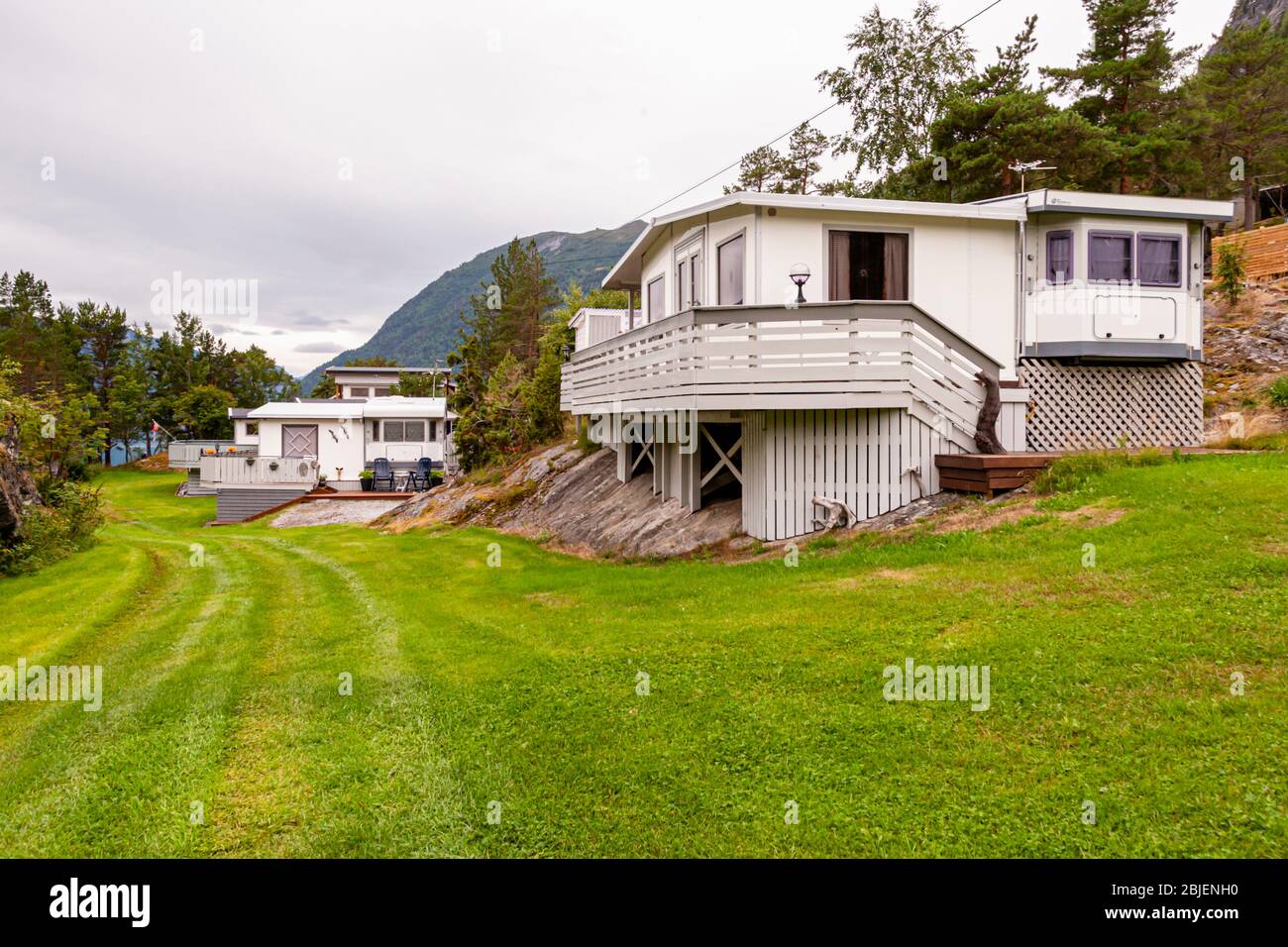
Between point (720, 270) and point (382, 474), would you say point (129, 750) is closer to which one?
point (720, 270)

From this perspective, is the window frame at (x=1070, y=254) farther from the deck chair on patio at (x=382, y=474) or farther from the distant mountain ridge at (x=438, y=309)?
the distant mountain ridge at (x=438, y=309)

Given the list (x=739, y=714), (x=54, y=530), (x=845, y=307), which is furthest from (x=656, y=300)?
(x=739, y=714)

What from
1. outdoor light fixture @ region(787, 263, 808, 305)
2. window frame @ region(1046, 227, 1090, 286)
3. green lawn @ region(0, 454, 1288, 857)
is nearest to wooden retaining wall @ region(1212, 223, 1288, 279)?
window frame @ region(1046, 227, 1090, 286)

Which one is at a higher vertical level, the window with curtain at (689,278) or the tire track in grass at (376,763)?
the window with curtain at (689,278)

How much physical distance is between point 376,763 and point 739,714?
2.38m

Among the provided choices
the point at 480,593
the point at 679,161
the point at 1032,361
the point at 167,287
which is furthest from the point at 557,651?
the point at 679,161

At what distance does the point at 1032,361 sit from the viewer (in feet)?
45.1

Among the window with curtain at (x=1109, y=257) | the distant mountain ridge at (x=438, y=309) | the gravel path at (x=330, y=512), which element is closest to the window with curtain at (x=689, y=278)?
the window with curtain at (x=1109, y=257)

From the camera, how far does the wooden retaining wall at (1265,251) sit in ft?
81.9

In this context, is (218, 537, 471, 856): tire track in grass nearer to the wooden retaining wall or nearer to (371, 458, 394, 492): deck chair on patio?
(371, 458, 394, 492): deck chair on patio

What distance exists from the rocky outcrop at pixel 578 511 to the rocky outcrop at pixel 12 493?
7596mm

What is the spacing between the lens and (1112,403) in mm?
13914
